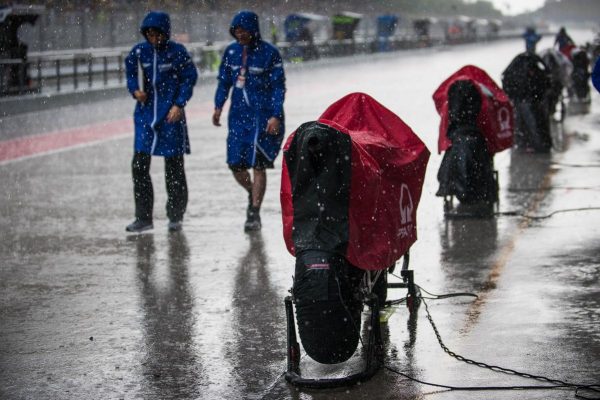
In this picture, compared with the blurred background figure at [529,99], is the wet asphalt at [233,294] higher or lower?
lower

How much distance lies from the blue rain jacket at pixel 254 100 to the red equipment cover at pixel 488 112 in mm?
1581

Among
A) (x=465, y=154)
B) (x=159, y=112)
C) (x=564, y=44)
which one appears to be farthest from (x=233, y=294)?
(x=564, y=44)

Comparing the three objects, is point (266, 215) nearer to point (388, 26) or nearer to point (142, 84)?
point (142, 84)

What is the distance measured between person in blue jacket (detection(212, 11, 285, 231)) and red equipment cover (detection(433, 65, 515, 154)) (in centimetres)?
159

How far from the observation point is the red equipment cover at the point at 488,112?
10898 millimetres

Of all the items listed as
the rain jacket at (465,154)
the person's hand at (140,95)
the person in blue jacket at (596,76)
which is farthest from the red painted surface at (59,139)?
the person in blue jacket at (596,76)

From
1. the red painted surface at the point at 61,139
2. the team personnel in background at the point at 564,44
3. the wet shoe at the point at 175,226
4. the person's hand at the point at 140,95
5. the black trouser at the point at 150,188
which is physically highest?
the person's hand at the point at 140,95

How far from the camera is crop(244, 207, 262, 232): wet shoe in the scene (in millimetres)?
10469

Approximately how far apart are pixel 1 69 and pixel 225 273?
17542mm

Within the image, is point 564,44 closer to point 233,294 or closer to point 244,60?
point 244,60

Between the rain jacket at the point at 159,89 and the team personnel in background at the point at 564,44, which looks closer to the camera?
the rain jacket at the point at 159,89

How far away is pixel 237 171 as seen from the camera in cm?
1064

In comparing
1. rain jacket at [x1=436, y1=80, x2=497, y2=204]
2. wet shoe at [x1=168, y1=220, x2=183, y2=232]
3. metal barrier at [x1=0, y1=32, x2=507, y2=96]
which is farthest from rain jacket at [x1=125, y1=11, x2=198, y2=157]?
metal barrier at [x1=0, y1=32, x2=507, y2=96]

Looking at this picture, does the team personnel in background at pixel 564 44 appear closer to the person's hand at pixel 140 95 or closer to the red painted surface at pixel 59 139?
the red painted surface at pixel 59 139
